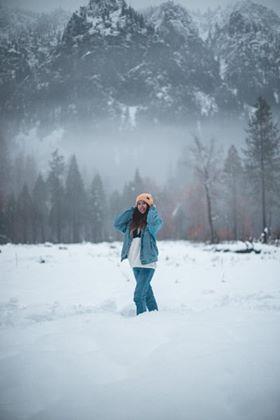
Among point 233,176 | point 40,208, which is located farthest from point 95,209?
point 233,176

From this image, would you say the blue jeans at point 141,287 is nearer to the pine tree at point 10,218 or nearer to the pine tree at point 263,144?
the pine tree at point 263,144

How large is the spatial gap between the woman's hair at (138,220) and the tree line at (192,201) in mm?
21544

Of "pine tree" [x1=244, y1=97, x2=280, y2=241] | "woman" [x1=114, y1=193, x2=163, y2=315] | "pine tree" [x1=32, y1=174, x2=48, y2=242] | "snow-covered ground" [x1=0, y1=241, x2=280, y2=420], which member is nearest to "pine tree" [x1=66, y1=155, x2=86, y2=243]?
"pine tree" [x1=32, y1=174, x2=48, y2=242]

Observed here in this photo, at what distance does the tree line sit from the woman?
848 inches

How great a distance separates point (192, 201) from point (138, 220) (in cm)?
4136

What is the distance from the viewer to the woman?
181 inches

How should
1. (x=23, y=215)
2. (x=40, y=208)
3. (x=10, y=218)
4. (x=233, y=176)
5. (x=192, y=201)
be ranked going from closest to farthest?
1. (x=233, y=176)
2. (x=10, y=218)
3. (x=23, y=215)
4. (x=192, y=201)
5. (x=40, y=208)

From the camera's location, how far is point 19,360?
9.50ft

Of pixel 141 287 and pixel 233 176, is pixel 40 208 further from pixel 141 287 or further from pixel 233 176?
pixel 141 287

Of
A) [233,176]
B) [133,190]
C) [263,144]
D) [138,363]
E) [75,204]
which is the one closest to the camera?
[138,363]

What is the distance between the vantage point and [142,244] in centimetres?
463

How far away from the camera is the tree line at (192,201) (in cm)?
2539

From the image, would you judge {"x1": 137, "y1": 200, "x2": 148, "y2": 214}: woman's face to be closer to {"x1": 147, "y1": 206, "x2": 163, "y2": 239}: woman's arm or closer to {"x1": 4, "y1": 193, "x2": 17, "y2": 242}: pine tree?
{"x1": 147, "y1": 206, "x2": 163, "y2": 239}: woman's arm

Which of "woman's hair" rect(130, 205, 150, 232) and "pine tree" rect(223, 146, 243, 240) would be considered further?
"pine tree" rect(223, 146, 243, 240)
